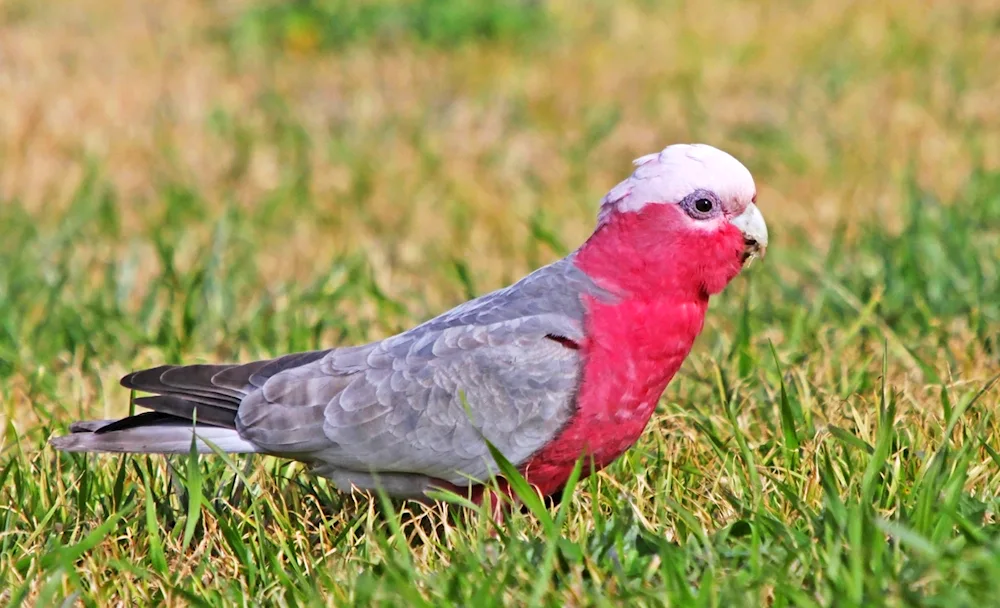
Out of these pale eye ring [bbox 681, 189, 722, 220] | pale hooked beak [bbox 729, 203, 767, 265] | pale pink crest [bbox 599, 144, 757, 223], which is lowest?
pale hooked beak [bbox 729, 203, 767, 265]

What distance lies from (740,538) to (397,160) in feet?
13.9

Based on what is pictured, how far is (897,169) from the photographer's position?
246 inches

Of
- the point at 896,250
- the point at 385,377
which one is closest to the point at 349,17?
the point at 896,250

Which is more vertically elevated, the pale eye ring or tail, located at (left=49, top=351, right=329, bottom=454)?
the pale eye ring

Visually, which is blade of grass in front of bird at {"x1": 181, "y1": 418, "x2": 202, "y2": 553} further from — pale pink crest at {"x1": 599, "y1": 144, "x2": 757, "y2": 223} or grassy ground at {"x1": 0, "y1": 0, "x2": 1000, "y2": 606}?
pale pink crest at {"x1": 599, "y1": 144, "x2": 757, "y2": 223}

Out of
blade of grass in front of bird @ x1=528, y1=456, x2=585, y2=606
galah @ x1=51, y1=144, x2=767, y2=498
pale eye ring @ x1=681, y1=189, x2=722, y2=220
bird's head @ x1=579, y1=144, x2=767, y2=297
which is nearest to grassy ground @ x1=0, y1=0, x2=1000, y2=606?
blade of grass in front of bird @ x1=528, y1=456, x2=585, y2=606

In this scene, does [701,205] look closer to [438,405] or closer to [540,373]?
[540,373]

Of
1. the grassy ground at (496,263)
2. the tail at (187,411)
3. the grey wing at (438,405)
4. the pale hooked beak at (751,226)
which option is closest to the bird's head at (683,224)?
the pale hooked beak at (751,226)

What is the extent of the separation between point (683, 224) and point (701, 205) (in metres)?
0.06

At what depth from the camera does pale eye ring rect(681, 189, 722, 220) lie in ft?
9.87

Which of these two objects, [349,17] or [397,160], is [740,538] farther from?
[349,17]

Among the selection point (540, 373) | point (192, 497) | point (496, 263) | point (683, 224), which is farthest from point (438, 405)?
point (496, 263)

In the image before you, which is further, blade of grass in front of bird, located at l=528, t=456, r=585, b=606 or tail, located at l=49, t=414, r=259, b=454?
tail, located at l=49, t=414, r=259, b=454

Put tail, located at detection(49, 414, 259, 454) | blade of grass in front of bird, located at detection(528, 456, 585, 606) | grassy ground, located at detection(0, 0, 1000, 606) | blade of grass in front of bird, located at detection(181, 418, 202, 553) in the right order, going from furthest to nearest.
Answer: tail, located at detection(49, 414, 259, 454), blade of grass in front of bird, located at detection(181, 418, 202, 553), grassy ground, located at detection(0, 0, 1000, 606), blade of grass in front of bird, located at detection(528, 456, 585, 606)
